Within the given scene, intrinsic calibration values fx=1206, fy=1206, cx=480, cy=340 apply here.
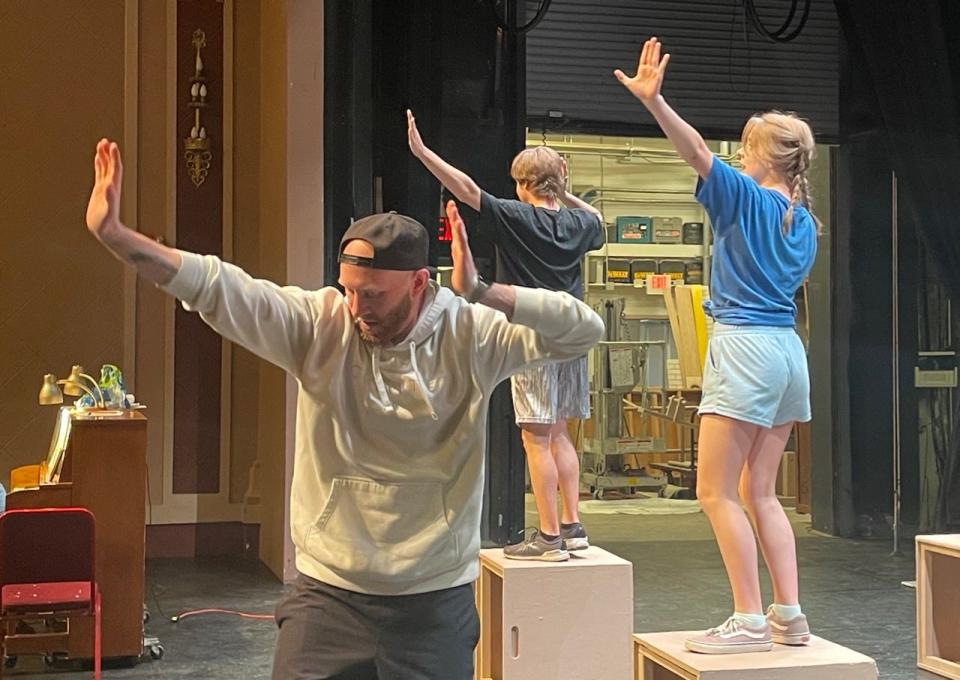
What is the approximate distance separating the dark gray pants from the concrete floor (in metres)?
1.79

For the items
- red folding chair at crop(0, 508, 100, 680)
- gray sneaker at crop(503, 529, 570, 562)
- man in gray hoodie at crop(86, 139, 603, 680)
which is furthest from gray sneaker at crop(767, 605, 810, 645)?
red folding chair at crop(0, 508, 100, 680)

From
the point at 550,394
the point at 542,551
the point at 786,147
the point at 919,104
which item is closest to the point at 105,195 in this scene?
the point at 786,147

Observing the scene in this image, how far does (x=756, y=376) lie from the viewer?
10.5ft

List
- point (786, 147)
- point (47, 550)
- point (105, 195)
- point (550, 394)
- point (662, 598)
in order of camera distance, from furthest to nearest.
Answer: point (662, 598) → point (47, 550) → point (550, 394) → point (786, 147) → point (105, 195)

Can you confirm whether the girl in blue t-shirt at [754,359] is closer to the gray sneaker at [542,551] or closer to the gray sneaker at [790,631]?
the gray sneaker at [790,631]

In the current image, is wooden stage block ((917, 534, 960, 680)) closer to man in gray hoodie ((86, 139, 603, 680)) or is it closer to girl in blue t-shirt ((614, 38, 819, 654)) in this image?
girl in blue t-shirt ((614, 38, 819, 654))

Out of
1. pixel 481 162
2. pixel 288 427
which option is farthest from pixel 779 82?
pixel 288 427

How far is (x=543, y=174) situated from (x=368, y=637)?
88.7 inches

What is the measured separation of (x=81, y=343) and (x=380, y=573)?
5.03 meters

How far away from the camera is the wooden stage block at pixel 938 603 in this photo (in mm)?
4770

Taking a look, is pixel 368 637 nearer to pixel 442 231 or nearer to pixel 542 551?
pixel 542 551

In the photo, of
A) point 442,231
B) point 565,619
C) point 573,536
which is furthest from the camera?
point 442,231

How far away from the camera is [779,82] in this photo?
7555 millimetres

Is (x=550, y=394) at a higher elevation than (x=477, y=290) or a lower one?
lower
